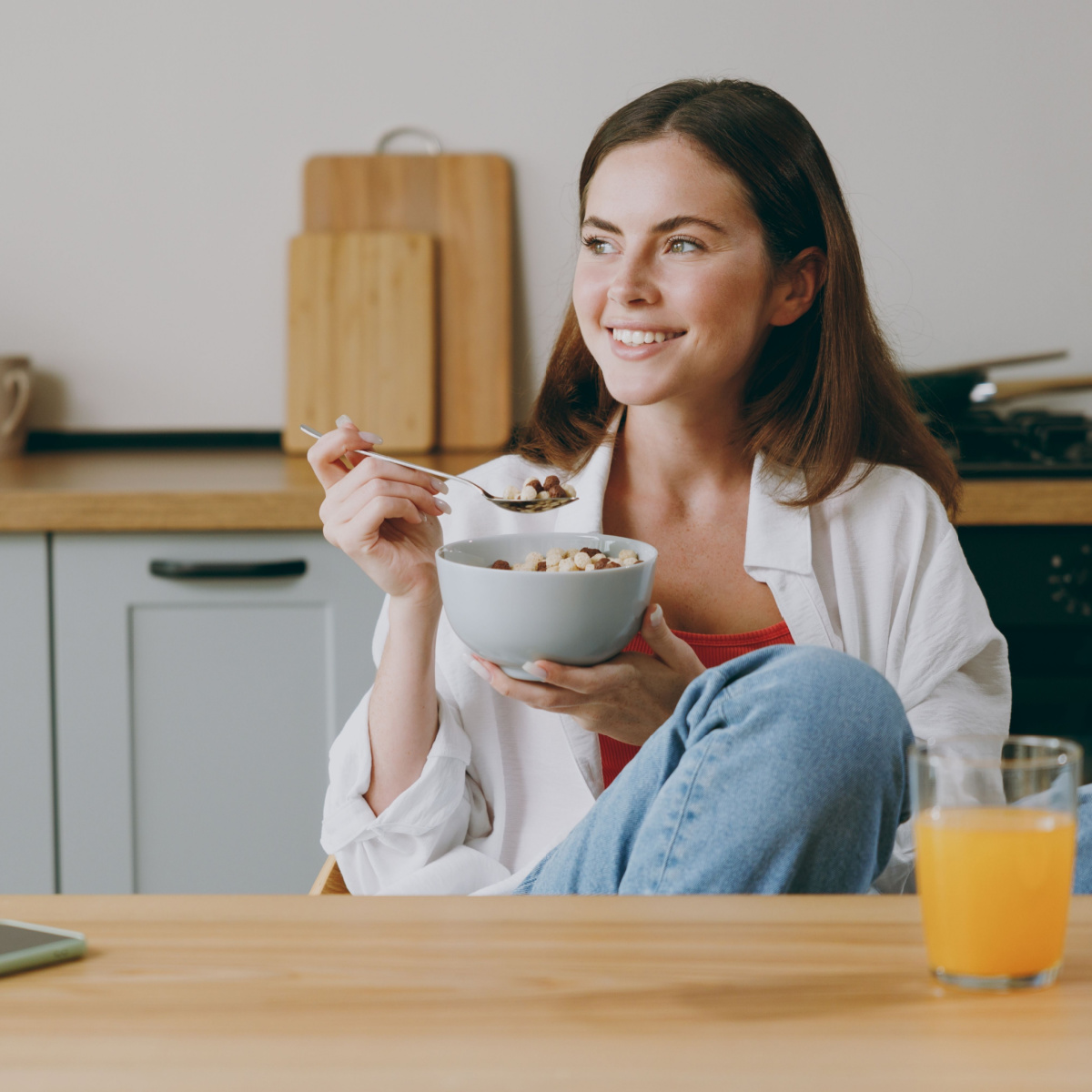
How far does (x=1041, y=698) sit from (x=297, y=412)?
1.25 metres

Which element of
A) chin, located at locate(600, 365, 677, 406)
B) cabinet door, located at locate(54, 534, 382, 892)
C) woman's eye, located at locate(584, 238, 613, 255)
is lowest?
cabinet door, located at locate(54, 534, 382, 892)

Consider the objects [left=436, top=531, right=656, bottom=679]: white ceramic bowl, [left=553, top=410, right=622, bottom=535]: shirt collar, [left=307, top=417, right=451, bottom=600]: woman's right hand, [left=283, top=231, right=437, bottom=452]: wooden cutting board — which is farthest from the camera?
[left=283, top=231, right=437, bottom=452]: wooden cutting board

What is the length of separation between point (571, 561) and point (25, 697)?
1066 mm

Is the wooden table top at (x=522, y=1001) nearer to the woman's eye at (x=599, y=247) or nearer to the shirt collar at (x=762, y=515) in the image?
the shirt collar at (x=762, y=515)

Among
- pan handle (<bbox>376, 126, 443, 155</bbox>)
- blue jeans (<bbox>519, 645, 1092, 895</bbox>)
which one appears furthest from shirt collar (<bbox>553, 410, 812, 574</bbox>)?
pan handle (<bbox>376, 126, 443, 155</bbox>)

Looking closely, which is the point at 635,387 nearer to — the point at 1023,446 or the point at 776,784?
the point at 776,784

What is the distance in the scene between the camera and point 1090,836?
0.76 metres

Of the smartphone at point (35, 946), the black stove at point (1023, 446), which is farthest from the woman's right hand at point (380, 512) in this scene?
the black stove at point (1023, 446)

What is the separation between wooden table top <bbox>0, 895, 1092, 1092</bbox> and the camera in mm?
439

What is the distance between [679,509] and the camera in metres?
1.38

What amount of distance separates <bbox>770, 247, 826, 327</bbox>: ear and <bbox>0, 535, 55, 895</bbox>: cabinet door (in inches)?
40.3

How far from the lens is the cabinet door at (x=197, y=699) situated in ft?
5.75

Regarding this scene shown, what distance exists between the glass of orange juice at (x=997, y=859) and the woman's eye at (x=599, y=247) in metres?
0.81

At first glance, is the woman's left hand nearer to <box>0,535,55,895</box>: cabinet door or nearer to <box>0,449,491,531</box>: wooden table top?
<box>0,449,491,531</box>: wooden table top
